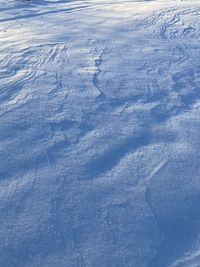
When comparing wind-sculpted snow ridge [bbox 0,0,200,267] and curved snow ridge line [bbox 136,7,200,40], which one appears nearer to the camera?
wind-sculpted snow ridge [bbox 0,0,200,267]

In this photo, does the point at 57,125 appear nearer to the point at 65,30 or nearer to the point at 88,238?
the point at 88,238

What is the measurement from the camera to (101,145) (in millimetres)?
2713

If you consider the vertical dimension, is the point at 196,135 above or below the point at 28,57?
below

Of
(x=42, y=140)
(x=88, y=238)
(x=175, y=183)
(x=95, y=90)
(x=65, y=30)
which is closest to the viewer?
(x=88, y=238)

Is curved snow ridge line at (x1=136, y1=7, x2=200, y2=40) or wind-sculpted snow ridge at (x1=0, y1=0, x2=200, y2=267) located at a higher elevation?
curved snow ridge line at (x1=136, y1=7, x2=200, y2=40)

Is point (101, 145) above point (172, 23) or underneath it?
underneath

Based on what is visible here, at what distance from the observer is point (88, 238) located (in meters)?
2.11

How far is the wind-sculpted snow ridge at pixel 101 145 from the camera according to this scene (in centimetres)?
209

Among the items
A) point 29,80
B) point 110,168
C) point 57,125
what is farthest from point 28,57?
point 110,168

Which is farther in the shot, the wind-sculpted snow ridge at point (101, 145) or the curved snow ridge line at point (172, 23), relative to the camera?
the curved snow ridge line at point (172, 23)

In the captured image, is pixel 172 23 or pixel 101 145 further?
pixel 172 23

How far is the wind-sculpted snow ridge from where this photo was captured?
2.09 meters

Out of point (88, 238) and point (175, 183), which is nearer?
point (88, 238)

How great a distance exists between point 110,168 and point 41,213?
0.53 meters
